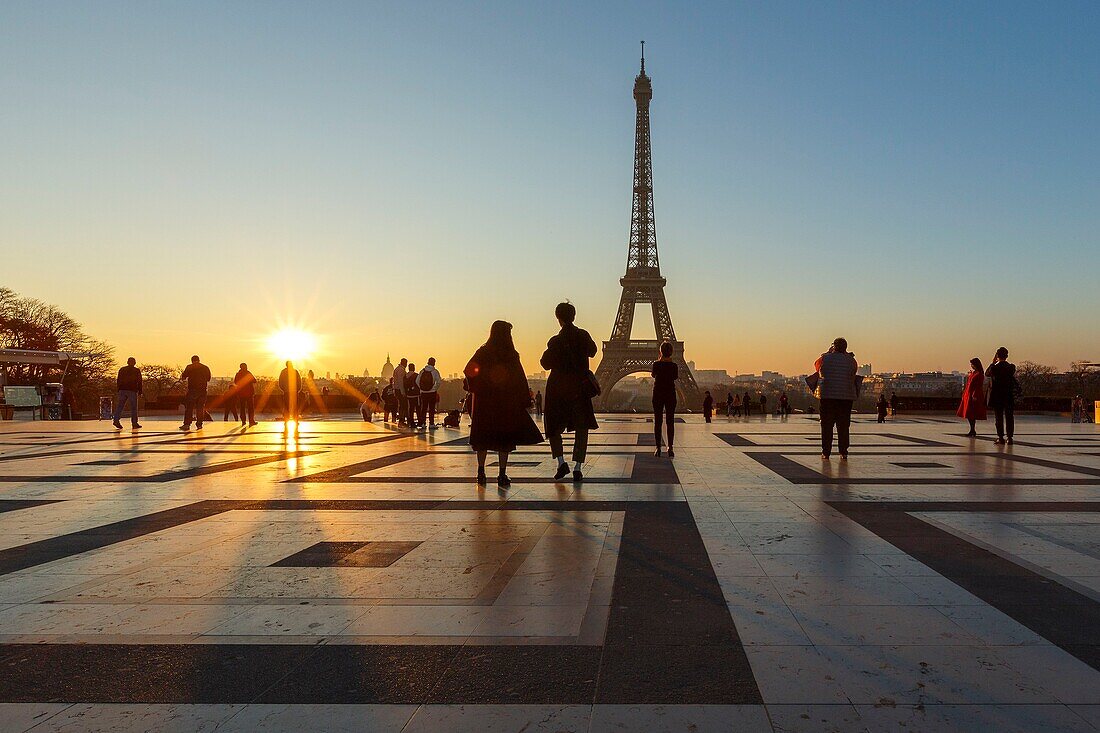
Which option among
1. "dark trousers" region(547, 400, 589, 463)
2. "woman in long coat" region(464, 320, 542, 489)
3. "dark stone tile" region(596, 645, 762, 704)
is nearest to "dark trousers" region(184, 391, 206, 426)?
"woman in long coat" region(464, 320, 542, 489)

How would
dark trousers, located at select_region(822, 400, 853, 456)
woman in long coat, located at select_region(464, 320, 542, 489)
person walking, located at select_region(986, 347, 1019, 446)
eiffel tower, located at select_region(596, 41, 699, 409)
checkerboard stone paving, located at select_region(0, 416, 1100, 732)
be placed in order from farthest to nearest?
eiffel tower, located at select_region(596, 41, 699, 409), person walking, located at select_region(986, 347, 1019, 446), dark trousers, located at select_region(822, 400, 853, 456), woman in long coat, located at select_region(464, 320, 542, 489), checkerboard stone paving, located at select_region(0, 416, 1100, 732)

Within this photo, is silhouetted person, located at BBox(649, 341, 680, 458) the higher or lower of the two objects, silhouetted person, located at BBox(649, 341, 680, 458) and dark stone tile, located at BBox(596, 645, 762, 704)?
the higher

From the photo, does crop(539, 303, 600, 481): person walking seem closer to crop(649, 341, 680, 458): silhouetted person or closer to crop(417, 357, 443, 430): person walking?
crop(649, 341, 680, 458): silhouetted person

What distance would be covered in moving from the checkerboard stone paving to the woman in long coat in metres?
0.56

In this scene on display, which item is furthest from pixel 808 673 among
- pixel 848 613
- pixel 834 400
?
pixel 834 400

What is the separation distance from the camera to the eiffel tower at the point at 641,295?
192ft

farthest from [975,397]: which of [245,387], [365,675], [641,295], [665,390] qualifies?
[641,295]

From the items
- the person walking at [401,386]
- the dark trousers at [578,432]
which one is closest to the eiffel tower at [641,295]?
the person walking at [401,386]

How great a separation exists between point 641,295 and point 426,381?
46.8 m

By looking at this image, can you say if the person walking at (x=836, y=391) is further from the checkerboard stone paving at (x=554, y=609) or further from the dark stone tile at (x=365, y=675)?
the dark stone tile at (x=365, y=675)

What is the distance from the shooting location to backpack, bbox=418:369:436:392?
1611 centimetres

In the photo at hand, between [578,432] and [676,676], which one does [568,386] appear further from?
[676,676]

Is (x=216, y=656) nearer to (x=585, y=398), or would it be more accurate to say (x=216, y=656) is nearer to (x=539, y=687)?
(x=539, y=687)

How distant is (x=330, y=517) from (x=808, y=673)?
3.91 meters
